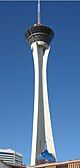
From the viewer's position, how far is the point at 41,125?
435 feet

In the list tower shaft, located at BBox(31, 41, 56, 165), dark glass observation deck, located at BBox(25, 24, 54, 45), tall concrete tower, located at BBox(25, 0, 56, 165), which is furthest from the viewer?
dark glass observation deck, located at BBox(25, 24, 54, 45)

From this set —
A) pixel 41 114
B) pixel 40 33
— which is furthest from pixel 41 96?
pixel 40 33

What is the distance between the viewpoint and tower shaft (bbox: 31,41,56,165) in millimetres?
126688

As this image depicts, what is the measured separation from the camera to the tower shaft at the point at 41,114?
127 meters

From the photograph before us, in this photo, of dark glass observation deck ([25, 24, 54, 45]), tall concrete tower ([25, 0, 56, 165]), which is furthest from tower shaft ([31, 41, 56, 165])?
dark glass observation deck ([25, 24, 54, 45])

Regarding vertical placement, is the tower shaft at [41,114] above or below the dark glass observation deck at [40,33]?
below

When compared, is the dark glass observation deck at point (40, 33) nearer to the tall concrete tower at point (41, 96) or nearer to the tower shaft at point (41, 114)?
the tall concrete tower at point (41, 96)

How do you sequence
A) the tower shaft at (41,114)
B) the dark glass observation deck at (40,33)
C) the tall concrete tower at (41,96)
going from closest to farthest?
the tower shaft at (41,114) → the tall concrete tower at (41,96) → the dark glass observation deck at (40,33)

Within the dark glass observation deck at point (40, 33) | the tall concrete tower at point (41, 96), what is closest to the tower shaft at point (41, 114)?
the tall concrete tower at point (41, 96)

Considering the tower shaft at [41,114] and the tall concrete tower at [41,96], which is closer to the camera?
the tower shaft at [41,114]

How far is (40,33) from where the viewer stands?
485 ft

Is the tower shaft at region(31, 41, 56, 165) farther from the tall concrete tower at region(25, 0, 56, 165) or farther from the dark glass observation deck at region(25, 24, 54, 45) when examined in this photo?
the dark glass observation deck at region(25, 24, 54, 45)

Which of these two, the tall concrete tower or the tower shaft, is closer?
the tower shaft

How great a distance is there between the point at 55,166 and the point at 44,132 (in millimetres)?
91928
